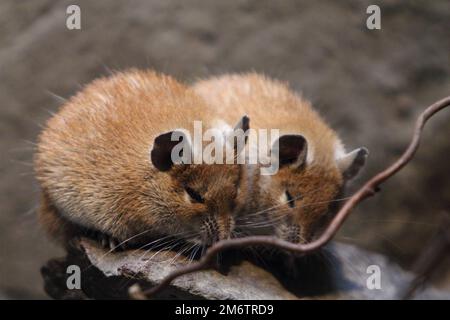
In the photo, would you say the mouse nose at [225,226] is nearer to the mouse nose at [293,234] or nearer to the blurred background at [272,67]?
the mouse nose at [293,234]

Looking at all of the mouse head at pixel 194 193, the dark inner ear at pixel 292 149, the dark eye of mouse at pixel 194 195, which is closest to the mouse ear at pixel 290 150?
the dark inner ear at pixel 292 149

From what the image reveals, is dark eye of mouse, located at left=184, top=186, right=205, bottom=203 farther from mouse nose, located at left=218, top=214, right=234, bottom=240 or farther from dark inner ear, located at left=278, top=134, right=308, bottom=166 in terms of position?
dark inner ear, located at left=278, top=134, right=308, bottom=166

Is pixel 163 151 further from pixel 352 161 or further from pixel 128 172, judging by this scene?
pixel 352 161

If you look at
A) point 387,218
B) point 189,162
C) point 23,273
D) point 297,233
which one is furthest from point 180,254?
point 387,218

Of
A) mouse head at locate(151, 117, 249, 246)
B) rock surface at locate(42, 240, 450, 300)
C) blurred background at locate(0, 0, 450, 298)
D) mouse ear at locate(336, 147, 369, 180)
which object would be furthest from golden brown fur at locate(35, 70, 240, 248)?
blurred background at locate(0, 0, 450, 298)

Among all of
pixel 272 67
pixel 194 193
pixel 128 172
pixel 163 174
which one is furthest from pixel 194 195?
pixel 272 67

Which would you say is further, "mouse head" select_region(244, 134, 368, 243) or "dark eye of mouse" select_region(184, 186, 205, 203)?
"mouse head" select_region(244, 134, 368, 243)
